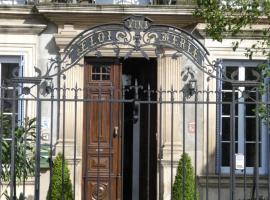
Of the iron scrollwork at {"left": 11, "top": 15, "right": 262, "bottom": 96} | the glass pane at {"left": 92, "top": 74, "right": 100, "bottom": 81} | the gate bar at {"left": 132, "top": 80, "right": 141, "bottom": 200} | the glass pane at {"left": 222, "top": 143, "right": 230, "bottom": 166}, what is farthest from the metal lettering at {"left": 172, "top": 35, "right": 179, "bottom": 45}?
the glass pane at {"left": 222, "top": 143, "right": 230, "bottom": 166}

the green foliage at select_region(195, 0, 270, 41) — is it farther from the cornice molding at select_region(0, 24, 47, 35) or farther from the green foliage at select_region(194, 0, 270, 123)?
the cornice molding at select_region(0, 24, 47, 35)

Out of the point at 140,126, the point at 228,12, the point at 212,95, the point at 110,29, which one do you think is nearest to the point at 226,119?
the point at 212,95

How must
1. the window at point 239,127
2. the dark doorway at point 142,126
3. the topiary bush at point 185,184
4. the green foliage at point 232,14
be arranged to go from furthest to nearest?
the dark doorway at point 142,126 → the window at point 239,127 → the topiary bush at point 185,184 → the green foliage at point 232,14

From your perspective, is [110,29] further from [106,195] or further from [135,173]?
[106,195]

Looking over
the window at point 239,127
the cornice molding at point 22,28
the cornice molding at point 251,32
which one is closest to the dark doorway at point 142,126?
the cornice molding at point 251,32

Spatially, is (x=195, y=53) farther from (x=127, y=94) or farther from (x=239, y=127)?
(x=127, y=94)

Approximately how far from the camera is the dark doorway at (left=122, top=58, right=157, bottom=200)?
503 inches

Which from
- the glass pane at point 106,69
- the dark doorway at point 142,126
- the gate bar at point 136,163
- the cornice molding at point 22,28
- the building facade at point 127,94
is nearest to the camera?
the gate bar at point 136,163

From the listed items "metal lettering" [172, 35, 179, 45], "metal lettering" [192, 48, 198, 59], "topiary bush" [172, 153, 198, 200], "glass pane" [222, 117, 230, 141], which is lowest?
"topiary bush" [172, 153, 198, 200]

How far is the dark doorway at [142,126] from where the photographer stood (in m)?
12.8

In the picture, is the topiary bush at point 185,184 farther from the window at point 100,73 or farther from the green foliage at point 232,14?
the green foliage at point 232,14

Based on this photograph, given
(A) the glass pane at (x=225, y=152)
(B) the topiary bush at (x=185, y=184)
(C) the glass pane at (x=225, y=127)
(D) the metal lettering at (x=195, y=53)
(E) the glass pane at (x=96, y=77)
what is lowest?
(B) the topiary bush at (x=185, y=184)

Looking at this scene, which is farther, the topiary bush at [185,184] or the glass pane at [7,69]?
the glass pane at [7,69]

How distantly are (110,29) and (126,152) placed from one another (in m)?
5.51
